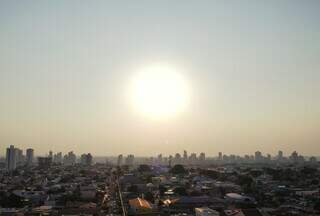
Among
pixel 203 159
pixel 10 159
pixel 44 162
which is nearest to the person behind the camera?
pixel 44 162

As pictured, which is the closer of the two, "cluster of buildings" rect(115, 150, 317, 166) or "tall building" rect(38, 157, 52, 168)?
"tall building" rect(38, 157, 52, 168)

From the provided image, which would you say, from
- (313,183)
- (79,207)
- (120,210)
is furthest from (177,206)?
(313,183)

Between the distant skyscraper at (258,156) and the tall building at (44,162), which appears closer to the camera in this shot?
the tall building at (44,162)

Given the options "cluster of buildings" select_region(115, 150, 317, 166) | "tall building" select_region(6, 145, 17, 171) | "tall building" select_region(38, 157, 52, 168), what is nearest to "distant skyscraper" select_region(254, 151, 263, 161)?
"cluster of buildings" select_region(115, 150, 317, 166)

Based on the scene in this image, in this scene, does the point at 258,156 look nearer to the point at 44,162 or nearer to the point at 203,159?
the point at 203,159

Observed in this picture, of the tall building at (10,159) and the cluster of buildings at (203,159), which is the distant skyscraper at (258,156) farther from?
the tall building at (10,159)

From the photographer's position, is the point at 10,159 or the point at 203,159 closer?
the point at 10,159

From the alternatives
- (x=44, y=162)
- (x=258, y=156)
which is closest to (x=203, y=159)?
(x=258, y=156)

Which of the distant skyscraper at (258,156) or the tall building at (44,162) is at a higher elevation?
the distant skyscraper at (258,156)

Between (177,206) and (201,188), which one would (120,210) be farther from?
(201,188)

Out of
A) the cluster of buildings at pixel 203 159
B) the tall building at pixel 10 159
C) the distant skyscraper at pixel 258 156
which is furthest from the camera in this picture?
the distant skyscraper at pixel 258 156

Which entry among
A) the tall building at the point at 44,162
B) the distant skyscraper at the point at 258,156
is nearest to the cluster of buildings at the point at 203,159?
the distant skyscraper at the point at 258,156

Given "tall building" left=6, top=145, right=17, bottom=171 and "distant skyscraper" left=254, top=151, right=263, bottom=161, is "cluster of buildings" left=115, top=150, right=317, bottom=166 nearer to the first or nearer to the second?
"distant skyscraper" left=254, top=151, right=263, bottom=161
